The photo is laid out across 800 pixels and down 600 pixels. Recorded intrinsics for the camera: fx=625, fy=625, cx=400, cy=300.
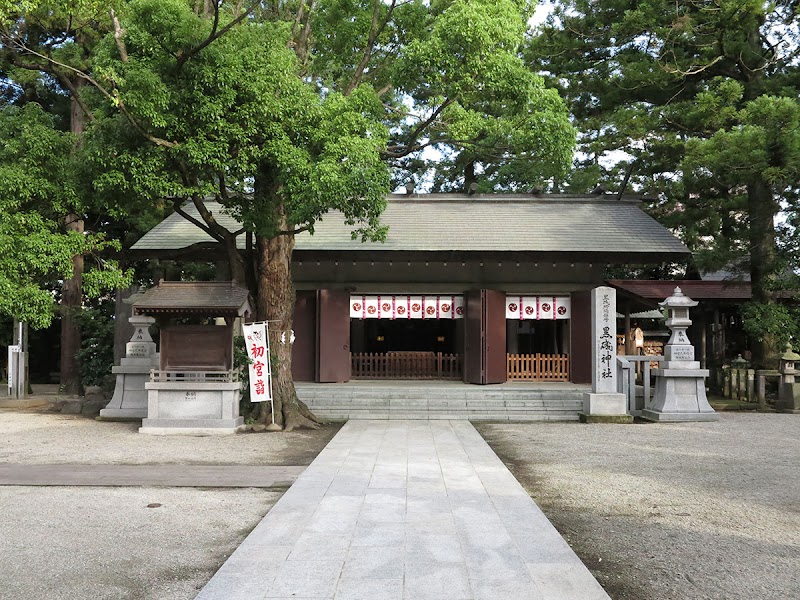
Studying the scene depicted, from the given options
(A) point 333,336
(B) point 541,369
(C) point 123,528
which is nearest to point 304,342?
(A) point 333,336

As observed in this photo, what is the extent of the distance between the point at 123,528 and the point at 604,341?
9899 mm

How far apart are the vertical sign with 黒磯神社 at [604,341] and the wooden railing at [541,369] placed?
10.1 ft

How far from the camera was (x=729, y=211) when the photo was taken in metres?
15.7

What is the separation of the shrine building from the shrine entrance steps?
1.17 m

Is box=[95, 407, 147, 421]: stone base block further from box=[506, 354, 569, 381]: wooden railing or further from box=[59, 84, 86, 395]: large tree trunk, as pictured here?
box=[506, 354, 569, 381]: wooden railing

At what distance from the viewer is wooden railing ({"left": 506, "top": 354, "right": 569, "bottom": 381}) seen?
52.2 feet

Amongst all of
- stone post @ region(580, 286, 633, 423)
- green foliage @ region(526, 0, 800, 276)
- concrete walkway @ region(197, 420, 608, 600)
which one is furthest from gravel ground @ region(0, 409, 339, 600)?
green foliage @ region(526, 0, 800, 276)

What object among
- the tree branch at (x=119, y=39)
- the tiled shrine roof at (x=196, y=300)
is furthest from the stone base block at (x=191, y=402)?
the tree branch at (x=119, y=39)

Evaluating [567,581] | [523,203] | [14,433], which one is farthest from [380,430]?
[523,203]

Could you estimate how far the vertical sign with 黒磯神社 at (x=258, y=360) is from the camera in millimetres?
11094

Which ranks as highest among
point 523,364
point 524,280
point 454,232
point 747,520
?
point 454,232

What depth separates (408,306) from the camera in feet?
53.7

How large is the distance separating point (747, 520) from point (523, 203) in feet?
44.6

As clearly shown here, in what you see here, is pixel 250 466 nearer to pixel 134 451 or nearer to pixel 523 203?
pixel 134 451
